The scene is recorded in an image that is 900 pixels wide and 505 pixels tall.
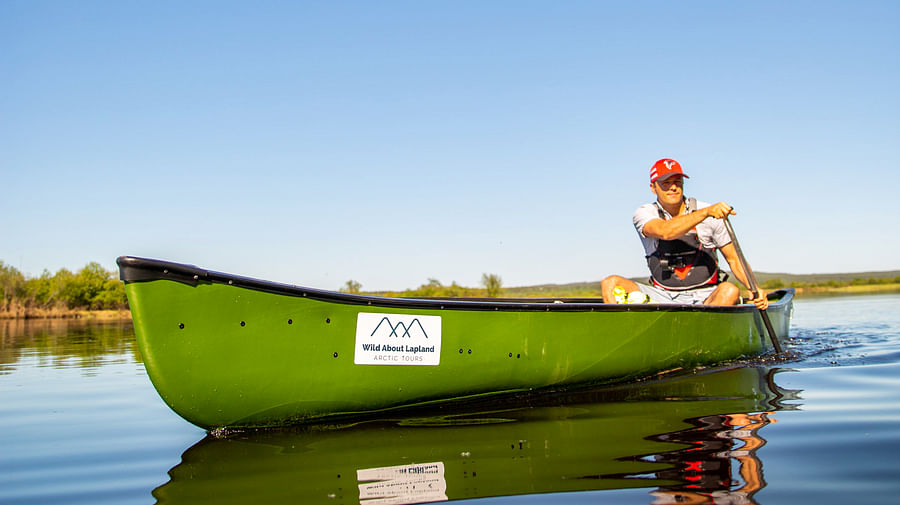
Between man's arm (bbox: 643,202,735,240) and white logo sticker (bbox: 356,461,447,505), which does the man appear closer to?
man's arm (bbox: 643,202,735,240)

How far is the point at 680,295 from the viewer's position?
665 cm

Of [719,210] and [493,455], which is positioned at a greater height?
[719,210]

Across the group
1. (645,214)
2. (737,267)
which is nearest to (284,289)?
(645,214)

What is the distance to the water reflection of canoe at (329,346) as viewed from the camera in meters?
3.44

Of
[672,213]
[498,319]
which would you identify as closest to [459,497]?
[498,319]

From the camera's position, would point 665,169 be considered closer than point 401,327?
No

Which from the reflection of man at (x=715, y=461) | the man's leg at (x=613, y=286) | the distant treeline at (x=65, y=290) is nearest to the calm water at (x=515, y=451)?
the reflection of man at (x=715, y=461)

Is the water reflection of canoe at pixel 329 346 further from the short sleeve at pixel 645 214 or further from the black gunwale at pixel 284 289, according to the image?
the short sleeve at pixel 645 214

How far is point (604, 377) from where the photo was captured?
4.93 m

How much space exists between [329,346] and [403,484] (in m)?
1.43

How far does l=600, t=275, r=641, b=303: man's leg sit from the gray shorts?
1.40 feet

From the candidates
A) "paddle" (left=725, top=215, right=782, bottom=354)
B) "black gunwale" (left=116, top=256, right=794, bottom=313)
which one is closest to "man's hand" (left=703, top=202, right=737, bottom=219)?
"paddle" (left=725, top=215, right=782, bottom=354)

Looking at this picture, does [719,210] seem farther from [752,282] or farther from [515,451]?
[515,451]

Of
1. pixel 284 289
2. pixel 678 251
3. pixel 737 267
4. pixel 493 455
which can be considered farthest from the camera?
pixel 678 251
